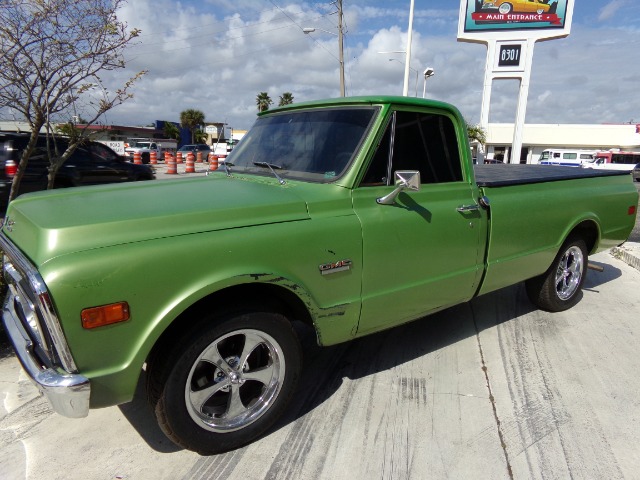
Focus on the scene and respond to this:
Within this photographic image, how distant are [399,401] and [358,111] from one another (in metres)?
1.95

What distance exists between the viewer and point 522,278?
12.9 ft

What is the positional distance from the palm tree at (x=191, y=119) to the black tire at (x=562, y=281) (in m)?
66.5

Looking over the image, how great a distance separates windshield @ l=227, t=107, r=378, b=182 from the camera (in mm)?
2869

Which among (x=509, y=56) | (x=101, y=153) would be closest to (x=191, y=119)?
(x=509, y=56)

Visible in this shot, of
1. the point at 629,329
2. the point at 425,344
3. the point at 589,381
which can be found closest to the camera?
the point at 589,381

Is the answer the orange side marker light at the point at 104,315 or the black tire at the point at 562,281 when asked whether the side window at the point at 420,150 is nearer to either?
the orange side marker light at the point at 104,315

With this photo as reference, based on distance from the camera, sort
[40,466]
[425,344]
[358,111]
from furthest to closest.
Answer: [425,344] → [358,111] → [40,466]

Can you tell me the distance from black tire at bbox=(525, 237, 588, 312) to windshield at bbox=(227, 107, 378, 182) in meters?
2.62

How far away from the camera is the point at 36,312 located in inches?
79.5

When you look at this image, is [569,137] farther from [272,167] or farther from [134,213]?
[134,213]

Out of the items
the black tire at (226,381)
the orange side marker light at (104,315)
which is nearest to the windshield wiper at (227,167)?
the black tire at (226,381)

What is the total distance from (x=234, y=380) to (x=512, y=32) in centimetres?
3371

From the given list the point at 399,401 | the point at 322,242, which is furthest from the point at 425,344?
the point at 322,242

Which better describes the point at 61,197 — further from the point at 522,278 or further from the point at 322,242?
the point at 522,278
